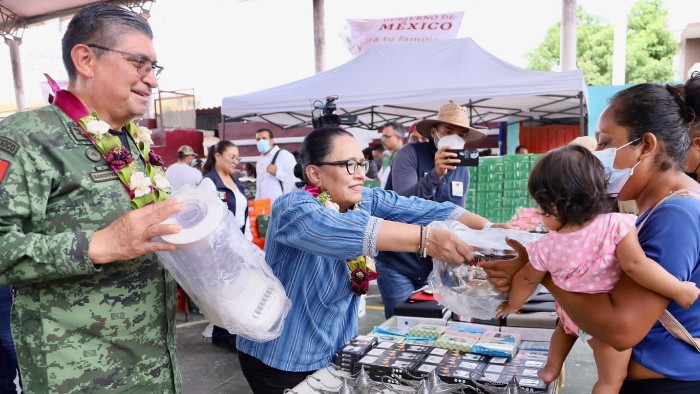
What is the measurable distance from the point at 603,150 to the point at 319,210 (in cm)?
86

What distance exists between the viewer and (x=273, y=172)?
707 cm

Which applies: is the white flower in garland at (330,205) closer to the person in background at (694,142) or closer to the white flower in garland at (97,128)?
the white flower in garland at (97,128)

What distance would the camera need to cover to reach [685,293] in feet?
4.02

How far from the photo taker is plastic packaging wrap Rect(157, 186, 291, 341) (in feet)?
4.22

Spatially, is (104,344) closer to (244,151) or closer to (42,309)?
(42,309)

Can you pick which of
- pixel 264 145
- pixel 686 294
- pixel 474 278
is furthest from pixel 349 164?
pixel 264 145

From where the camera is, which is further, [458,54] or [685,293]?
[458,54]

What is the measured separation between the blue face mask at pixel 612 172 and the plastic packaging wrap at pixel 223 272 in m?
0.99

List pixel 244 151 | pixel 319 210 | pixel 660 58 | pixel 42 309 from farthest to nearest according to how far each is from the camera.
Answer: pixel 660 58
pixel 244 151
pixel 319 210
pixel 42 309

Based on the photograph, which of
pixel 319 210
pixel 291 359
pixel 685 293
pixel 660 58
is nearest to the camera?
pixel 685 293

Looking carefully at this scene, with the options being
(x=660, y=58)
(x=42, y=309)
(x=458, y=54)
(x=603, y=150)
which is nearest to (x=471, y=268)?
(x=603, y=150)

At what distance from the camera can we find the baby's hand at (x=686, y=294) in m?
1.22

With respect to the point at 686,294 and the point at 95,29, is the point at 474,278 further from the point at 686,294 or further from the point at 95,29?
the point at 95,29

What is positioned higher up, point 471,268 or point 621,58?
point 621,58
